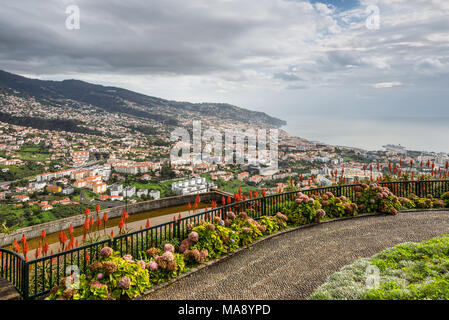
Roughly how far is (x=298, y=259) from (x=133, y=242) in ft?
13.6

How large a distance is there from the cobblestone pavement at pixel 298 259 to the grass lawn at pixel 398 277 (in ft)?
1.72

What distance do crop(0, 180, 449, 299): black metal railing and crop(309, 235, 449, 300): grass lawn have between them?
3.34m

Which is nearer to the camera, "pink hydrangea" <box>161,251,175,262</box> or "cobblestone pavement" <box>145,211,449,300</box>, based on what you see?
"cobblestone pavement" <box>145,211,449,300</box>

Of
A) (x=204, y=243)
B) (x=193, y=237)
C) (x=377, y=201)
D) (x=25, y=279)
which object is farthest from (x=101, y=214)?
(x=377, y=201)

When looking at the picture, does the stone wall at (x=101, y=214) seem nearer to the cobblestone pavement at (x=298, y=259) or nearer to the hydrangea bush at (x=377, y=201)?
the cobblestone pavement at (x=298, y=259)

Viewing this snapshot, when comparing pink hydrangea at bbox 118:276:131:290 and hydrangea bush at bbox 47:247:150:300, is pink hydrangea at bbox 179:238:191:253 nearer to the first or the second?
hydrangea bush at bbox 47:247:150:300

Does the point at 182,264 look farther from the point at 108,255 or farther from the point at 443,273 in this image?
the point at 443,273

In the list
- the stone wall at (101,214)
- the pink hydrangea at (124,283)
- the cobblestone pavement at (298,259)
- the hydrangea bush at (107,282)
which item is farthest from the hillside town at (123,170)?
the pink hydrangea at (124,283)

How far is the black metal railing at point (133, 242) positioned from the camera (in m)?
4.37

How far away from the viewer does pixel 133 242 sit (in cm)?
685

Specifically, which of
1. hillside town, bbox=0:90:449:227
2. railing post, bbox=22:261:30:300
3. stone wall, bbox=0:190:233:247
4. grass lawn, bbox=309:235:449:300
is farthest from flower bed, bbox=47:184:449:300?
stone wall, bbox=0:190:233:247

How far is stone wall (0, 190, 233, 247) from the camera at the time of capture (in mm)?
7656

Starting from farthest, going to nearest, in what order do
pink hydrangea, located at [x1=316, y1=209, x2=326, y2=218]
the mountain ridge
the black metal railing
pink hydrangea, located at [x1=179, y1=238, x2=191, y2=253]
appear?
the mountain ridge
pink hydrangea, located at [x1=316, y1=209, x2=326, y2=218]
pink hydrangea, located at [x1=179, y1=238, x2=191, y2=253]
the black metal railing
